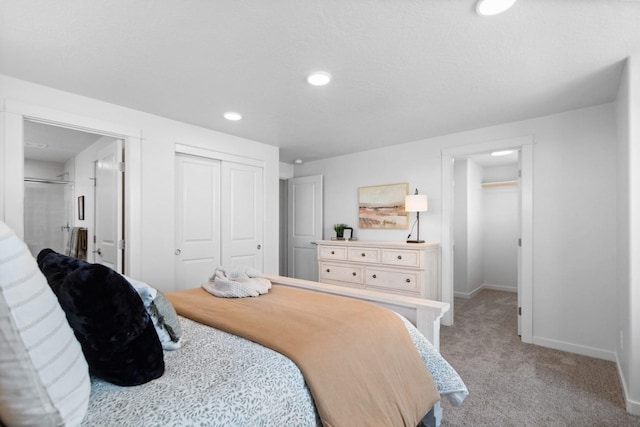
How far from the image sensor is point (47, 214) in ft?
15.9

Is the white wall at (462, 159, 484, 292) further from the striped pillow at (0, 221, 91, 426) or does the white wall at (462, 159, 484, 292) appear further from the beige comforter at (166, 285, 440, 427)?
the striped pillow at (0, 221, 91, 426)

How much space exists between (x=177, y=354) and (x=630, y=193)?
2.81m

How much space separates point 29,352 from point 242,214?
3.42m

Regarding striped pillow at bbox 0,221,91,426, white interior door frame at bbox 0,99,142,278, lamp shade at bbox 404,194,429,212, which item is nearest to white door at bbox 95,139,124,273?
white interior door frame at bbox 0,99,142,278

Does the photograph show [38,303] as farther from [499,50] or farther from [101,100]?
[101,100]

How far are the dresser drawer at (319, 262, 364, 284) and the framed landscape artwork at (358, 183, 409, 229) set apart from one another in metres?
0.76

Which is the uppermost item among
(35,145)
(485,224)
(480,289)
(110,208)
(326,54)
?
(326,54)

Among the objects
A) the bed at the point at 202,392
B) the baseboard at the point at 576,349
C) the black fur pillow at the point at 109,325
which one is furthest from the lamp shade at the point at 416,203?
the black fur pillow at the point at 109,325

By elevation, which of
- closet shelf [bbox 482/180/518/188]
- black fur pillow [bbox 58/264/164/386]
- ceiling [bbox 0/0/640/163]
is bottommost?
black fur pillow [bbox 58/264/164/386]

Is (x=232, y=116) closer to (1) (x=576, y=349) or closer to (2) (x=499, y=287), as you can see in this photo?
(1) (x=576, y=349)

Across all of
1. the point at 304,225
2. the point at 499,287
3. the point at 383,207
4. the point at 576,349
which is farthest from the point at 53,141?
the point at 499,287

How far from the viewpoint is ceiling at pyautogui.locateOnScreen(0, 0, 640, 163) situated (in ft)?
A: 5.38

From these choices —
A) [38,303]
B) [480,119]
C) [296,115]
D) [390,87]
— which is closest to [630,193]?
[480,119]

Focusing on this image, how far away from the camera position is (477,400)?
7.09 ft
